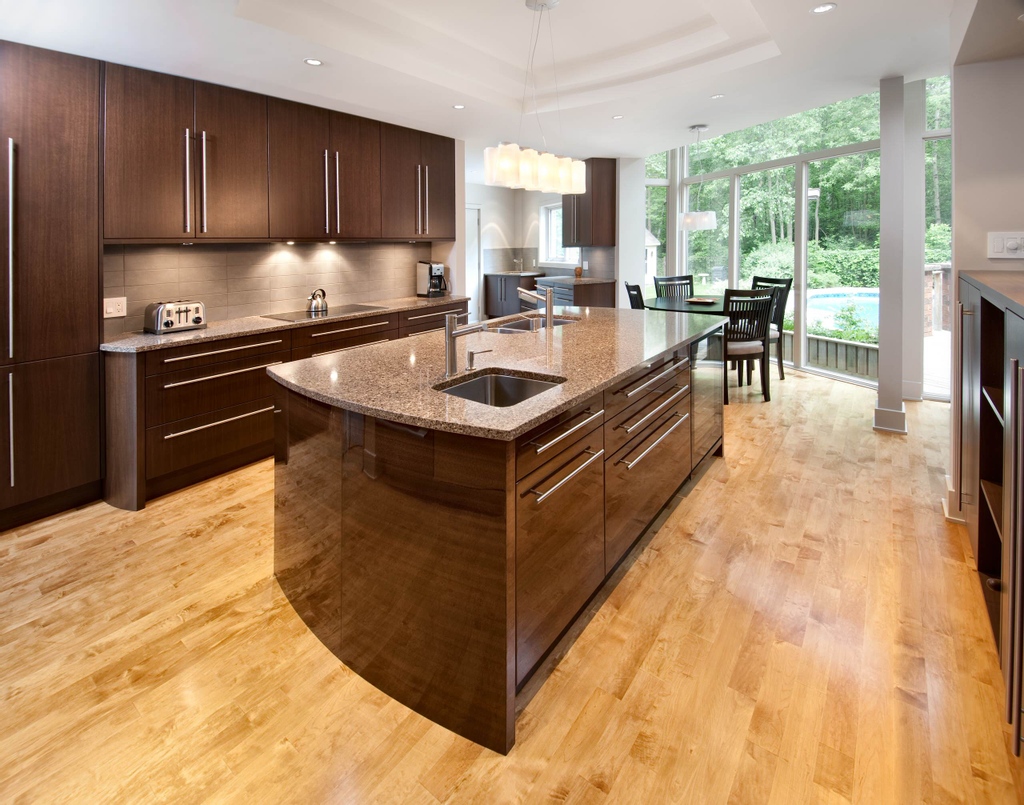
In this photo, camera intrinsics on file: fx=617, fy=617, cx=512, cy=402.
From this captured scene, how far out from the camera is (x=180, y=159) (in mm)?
3627

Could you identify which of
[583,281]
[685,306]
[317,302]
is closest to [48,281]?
[317,302]

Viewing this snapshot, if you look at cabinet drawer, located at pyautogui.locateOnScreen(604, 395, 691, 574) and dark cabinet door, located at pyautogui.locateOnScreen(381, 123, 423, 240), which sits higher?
dark cabinet door, located at pyautogui.locateOnScreen(381, 123, 423, 240)

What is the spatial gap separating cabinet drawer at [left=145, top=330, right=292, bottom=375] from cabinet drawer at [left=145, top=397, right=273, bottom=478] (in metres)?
0.31

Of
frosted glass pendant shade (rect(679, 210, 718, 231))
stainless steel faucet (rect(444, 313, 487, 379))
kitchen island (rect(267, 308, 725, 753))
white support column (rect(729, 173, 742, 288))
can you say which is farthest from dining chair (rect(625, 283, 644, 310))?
stainless steel faucet (rect(444, 313, 487, 379))

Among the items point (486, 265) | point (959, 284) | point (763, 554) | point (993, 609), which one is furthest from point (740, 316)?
point (486, 265)

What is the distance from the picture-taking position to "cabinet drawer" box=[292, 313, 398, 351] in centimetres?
422

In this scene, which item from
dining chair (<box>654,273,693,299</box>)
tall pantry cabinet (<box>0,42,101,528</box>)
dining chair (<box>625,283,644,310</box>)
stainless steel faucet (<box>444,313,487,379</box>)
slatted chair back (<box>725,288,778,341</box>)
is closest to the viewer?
stainless steel faucet (<box>444,313,487,379</box>)

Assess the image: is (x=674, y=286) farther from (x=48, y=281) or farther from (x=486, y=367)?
(x=48, y=281)

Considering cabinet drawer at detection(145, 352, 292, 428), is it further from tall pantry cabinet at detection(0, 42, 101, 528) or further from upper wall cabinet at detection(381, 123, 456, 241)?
upper wall cabinet at detection(381, 123, 456, 241)

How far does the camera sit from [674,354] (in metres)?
3.05

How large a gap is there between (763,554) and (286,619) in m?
2.01

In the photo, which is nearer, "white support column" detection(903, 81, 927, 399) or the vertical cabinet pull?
the vertical cabinet pull

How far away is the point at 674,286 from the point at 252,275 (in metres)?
4.50

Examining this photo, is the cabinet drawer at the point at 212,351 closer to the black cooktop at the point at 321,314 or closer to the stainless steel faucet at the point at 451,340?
the black cooktop at the point at 321,314
